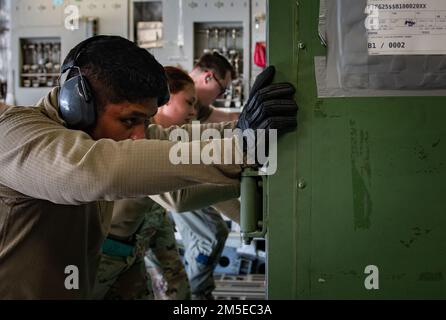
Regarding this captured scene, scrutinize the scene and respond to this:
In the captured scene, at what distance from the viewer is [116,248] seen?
8.47 feet

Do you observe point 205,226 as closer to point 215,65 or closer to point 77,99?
point 215,65

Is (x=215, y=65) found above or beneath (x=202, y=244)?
above

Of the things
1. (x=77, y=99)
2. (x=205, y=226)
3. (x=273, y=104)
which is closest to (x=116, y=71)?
(x=77, y=99)

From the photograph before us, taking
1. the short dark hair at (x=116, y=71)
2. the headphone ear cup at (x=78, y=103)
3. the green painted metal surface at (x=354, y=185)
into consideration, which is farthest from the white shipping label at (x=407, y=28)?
the headphone ear cup at (x=78, y=103)

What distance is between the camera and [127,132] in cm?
144

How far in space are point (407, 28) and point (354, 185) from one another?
14.4 inches

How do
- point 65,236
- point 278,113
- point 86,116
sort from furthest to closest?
point 65,236 → point 86,116 → point 278,113

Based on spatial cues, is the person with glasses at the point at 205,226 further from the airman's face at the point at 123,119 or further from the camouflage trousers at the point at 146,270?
the airman's face at the point at 123,119

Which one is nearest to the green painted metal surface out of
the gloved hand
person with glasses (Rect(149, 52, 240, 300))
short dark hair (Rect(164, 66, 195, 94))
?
the gloved hand

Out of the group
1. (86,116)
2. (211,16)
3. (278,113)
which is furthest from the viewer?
(211,16)

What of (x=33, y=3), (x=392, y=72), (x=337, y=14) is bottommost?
(x=392, y=72)

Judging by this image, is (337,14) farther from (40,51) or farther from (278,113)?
(40,51)
